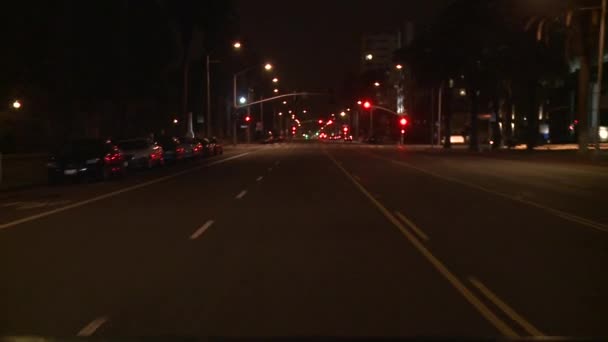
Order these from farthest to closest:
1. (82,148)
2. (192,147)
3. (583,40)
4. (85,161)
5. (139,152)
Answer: (192,147) → (583,40) → (139,152) → (82,148) → (85,161)

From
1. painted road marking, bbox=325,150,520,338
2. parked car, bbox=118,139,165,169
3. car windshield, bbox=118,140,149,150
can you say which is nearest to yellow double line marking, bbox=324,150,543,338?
painted road marking, bbox=325,150,520,338

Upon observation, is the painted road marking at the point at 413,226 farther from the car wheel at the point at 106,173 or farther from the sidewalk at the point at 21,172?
the car wheel at the point at 106,173

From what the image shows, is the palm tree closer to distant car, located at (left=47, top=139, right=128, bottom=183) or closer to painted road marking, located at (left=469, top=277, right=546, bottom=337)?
distant car, located at (left=47, top=139, right=128, bottom=183)

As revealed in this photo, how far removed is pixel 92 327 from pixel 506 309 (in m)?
4.26

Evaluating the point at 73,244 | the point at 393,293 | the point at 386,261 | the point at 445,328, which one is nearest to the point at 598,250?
the point at 386,261

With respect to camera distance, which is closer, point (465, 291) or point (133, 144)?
point (465, 291)

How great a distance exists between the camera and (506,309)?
26.6 ft

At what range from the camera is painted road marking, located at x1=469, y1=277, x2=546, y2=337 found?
7.23 meters

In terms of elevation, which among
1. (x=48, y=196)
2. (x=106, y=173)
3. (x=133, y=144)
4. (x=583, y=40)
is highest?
(x=583, y=40)

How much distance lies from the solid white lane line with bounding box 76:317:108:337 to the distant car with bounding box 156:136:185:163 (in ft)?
126

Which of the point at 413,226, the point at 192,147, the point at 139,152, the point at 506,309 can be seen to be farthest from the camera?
the point at 192,147

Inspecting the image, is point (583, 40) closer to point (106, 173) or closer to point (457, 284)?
point (106, 173)

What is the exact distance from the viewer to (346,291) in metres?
9.02

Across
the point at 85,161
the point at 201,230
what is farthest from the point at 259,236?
the point at 85,161
